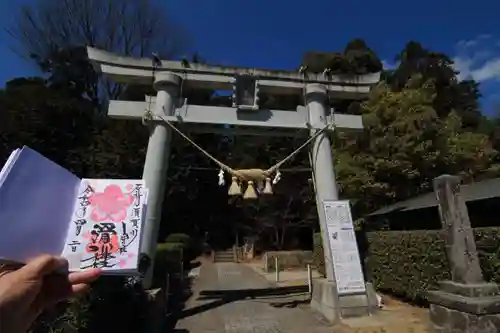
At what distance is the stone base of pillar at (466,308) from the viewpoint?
4.84 metres

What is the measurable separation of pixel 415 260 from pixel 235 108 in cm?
586

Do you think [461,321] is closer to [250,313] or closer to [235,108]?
[250,313]

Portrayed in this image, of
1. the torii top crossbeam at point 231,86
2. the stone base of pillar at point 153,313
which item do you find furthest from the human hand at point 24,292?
the torii top crossbeam at point 231,86

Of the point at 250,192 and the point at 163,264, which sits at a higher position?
the point at 250,192

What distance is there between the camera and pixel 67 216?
1062 mm

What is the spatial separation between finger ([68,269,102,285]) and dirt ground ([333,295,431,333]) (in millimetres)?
5943

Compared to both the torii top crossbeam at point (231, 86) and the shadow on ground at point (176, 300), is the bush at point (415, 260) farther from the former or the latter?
the shadow on ground at point (176, 300)

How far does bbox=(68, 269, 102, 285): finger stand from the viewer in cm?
105

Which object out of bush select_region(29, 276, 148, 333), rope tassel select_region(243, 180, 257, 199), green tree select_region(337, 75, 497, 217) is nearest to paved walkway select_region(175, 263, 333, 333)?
bush select_region(29, 276, 148, 333)

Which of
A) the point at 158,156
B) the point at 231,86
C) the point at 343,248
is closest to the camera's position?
the point at 343,248

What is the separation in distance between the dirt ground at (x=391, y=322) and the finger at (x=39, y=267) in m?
6.12

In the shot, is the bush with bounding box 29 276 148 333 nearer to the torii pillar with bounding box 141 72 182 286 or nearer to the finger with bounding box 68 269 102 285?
the torii pillar with bounding box 141 72 182 286

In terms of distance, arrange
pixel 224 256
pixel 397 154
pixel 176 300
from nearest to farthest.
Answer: pixel 176 300, pixel 397 154, pixel 224 256

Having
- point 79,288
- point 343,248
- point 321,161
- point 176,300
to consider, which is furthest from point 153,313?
point 79,288
